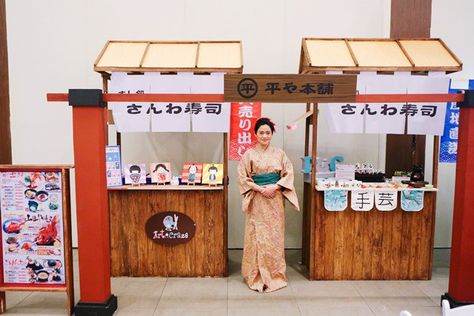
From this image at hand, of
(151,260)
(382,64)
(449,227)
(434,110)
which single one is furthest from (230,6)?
(449,227)

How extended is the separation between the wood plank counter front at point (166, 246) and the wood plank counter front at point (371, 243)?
124 centimetres

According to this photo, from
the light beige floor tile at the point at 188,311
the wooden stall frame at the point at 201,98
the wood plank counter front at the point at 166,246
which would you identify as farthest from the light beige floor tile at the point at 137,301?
the wooden stall frame at the point at 201,98

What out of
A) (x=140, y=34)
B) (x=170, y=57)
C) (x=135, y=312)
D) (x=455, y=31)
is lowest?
(x=135, y=312)

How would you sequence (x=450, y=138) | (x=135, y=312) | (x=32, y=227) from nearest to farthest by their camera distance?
(x=32, y=227) < (x=135, y=312) < (x=450, y=138)

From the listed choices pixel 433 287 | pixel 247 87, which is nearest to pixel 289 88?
pixel 247 87

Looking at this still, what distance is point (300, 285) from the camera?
163 inches

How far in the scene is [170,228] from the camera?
169 inches

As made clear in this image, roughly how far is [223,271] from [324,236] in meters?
1.39

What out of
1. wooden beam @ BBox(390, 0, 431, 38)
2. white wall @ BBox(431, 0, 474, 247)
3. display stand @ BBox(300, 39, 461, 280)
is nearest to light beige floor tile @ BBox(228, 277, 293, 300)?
display stand @ BBox(300, 39, 461, 280)

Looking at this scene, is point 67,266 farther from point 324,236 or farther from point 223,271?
point 324,236

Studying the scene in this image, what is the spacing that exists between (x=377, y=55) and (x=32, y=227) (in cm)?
439

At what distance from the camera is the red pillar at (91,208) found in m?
3.20

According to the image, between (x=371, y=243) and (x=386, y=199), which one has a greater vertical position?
(x=386, y=199)

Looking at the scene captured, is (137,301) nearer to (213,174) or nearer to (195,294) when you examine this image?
(195,294)
